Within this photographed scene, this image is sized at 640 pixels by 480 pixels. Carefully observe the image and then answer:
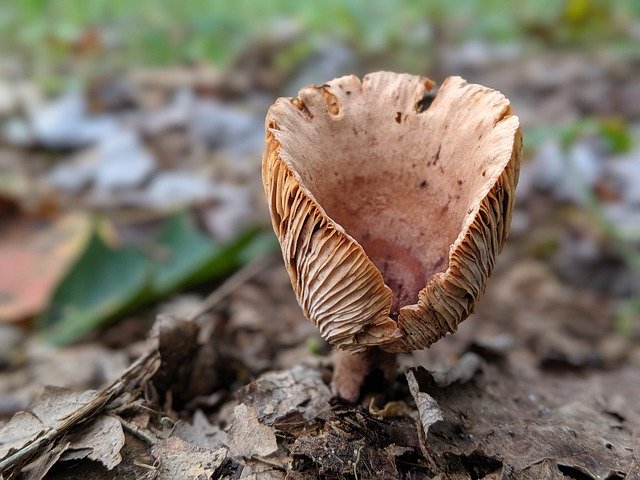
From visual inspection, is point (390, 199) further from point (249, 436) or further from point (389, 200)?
point (249, 436)

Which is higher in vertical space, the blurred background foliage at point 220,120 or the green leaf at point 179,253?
the blurred background foliage at point 220,120

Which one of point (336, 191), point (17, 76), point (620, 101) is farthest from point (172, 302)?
point (620, 101)

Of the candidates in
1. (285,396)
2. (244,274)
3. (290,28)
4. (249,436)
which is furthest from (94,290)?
(290,28)

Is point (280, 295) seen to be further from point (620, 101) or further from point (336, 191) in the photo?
point (620, 101)

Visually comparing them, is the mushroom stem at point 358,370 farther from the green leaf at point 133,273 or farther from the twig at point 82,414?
the green leaf at point 133,273

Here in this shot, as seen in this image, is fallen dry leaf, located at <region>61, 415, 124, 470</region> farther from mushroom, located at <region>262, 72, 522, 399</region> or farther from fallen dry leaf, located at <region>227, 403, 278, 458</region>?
mushroom, located at <region>262, 72, 522, 399</region>

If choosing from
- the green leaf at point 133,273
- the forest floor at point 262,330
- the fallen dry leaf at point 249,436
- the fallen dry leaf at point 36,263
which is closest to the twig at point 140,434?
the forest floor at point 262,330
